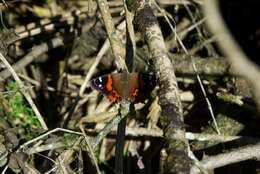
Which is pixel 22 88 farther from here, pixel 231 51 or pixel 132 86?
pixel 231 51

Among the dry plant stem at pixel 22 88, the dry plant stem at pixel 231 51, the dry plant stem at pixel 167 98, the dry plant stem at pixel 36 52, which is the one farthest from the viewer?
the dry plant stem at pixel 36 52

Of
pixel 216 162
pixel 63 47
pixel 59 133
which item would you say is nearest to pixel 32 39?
pixel 63 47

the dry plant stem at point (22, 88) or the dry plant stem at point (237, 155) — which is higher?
the dry plant stem at point (22, 88)

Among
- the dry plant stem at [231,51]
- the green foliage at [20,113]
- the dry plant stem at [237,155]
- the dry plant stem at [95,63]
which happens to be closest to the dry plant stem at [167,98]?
the dry plant stem at [237,155]

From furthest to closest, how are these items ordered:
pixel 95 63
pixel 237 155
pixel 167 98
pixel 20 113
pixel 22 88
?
pixel 95 63, pixel 20 113, pixel 22 88, pixel 237 155, pixel 167 98

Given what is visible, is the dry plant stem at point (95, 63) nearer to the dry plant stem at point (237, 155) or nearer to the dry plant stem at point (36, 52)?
the dry plant stem at point (36, 52)

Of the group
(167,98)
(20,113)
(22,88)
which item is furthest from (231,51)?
(20,113)

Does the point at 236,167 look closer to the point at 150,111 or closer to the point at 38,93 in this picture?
the point at 150,111
